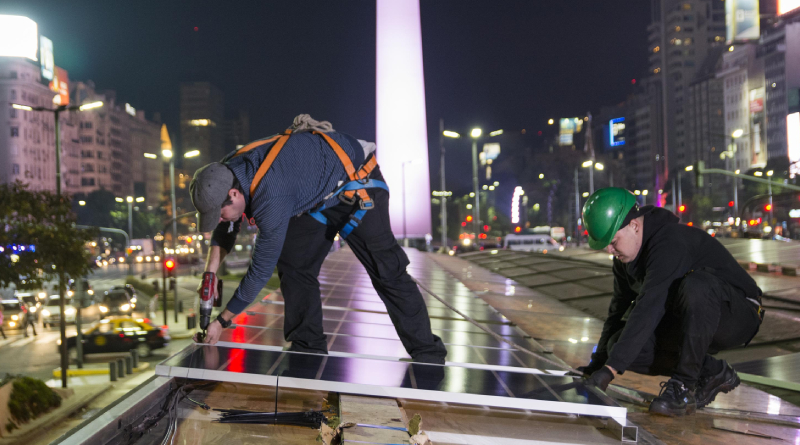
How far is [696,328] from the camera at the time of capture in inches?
116

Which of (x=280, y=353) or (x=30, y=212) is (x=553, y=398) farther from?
(x=30, y=212)

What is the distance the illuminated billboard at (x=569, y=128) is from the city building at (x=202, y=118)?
3234 inches

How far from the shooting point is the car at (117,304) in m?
36.7

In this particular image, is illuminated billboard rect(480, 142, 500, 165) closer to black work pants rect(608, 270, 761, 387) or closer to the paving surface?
the paving surface

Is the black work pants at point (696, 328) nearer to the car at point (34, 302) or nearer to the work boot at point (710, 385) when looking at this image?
the work boot at point (710, 385)

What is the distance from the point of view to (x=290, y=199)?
120 inches

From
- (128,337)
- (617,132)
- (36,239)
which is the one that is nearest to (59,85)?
(617,132)

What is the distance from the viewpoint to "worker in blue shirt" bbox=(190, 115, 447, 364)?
296cm

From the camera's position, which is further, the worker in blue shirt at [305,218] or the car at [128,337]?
the car at [128,337]

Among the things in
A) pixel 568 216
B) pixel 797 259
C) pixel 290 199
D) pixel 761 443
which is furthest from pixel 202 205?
pixel 568 216

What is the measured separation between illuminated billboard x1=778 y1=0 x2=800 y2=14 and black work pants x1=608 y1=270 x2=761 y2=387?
5811 cm

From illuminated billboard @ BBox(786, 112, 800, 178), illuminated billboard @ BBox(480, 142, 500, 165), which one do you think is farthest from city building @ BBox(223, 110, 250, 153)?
illuminated billboard @ BBox(786, 112, 800, 178)

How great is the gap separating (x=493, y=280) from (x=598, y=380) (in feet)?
36.2

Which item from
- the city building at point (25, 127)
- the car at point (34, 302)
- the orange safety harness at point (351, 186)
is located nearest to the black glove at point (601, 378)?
the orange safety harness at point (351, 186)
